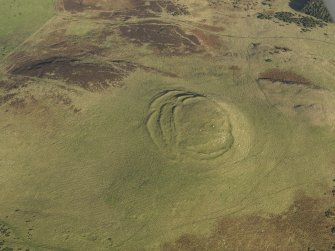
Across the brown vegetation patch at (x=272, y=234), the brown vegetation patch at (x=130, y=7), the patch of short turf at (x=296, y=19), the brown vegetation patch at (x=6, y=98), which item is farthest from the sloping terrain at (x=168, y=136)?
the brown vegetation patch at (x=130, y=7)

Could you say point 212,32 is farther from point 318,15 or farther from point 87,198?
point 87,198

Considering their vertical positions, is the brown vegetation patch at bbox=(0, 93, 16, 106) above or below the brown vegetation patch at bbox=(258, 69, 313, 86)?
below

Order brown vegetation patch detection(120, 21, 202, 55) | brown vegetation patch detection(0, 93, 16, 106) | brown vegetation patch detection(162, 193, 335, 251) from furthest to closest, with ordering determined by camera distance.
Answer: brown vegetation patch detection(120, 21, 202, 55)
brown vegetation patch detection(0, 93, 16, 106)
brown vegetation patch detection(162, 193, 335, 251)

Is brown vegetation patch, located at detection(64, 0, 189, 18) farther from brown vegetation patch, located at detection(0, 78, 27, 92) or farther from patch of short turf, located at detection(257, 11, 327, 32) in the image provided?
brown vegetation patch, located at detection(0, 78, 27, 92)

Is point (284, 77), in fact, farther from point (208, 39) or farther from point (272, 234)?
point (272, 234)

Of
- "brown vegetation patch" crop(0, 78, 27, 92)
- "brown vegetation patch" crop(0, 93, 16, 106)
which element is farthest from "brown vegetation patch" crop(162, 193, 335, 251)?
"brown vegetation patch" crop(0, 78, 27, 92)

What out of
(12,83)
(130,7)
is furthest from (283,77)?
(12,83)

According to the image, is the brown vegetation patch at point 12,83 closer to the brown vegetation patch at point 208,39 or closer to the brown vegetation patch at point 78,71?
the brown vegetation patch at point 78,71
